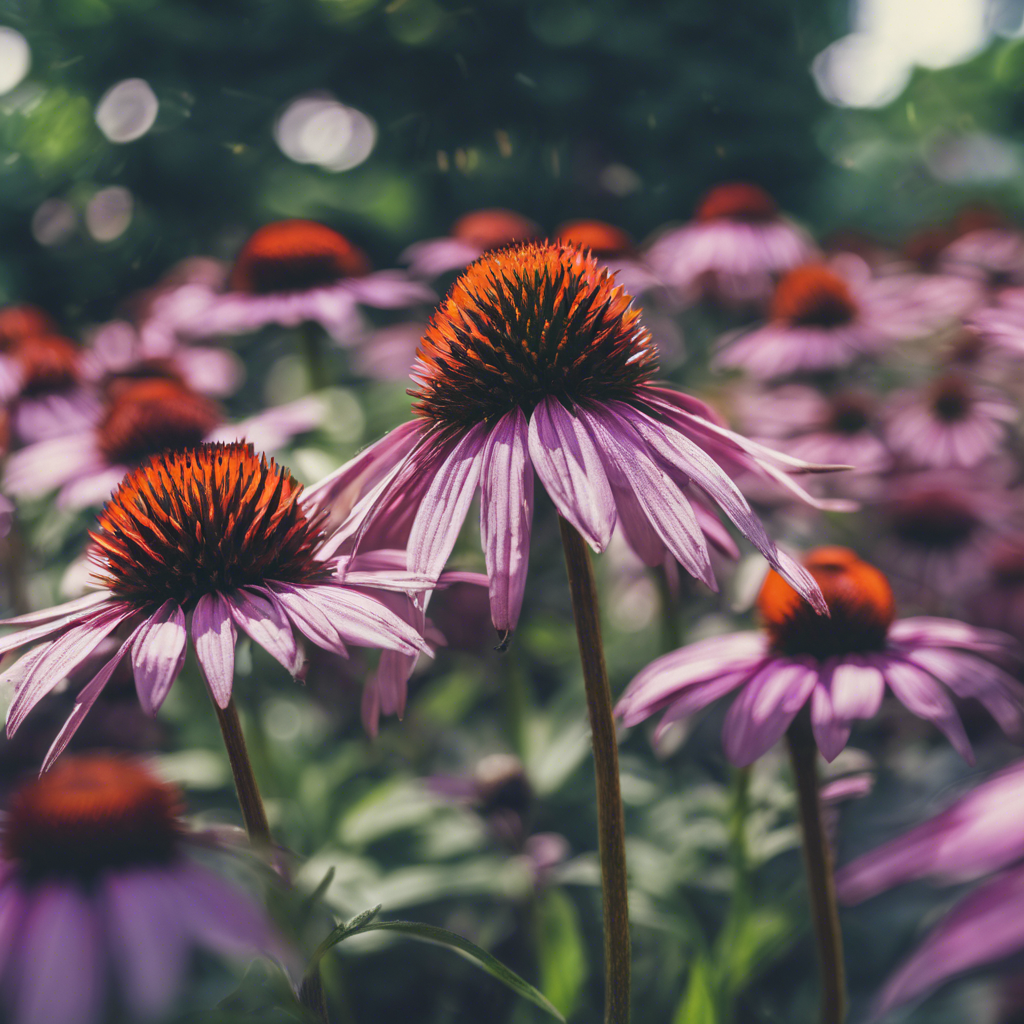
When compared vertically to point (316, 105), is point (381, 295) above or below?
below

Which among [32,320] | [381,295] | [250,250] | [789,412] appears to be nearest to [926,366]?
[789,412]

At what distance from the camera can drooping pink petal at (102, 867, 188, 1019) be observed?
34cm

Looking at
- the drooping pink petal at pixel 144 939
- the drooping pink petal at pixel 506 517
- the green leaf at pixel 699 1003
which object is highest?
the drooping pink petal at pixel 506 517

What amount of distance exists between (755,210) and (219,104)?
1.27 metres

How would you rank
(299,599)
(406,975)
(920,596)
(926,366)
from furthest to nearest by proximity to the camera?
(926,366)
(920,596)
(406,975)
(299,599)

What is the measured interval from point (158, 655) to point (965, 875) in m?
0.41

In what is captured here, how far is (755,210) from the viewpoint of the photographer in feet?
6.10

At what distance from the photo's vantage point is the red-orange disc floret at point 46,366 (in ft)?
4.26

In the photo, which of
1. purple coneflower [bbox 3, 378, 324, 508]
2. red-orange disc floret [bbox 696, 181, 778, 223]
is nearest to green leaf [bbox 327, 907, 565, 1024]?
purple coneflower [bbox 3, 378, 324, 508]

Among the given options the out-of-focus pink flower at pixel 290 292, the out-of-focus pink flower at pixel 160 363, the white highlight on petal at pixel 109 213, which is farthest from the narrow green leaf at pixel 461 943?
the white highlight on petal at pixel 109 213

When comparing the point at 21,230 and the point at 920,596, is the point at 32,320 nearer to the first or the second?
the point at 21,230

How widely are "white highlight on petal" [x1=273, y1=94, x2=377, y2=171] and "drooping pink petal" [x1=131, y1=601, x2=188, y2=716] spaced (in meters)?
1.79

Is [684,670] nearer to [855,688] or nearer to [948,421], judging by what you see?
[855,688]

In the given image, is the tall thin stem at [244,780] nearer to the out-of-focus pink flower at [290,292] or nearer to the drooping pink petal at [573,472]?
the drooping pink petal at [573,472]
